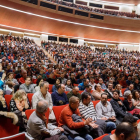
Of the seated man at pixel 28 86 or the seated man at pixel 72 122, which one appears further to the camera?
the seated man at pixel 28 86

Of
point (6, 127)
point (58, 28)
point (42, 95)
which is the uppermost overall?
point (58, 28)

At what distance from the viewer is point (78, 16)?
39.9 ft

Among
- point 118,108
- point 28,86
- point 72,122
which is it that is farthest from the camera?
point 28,86

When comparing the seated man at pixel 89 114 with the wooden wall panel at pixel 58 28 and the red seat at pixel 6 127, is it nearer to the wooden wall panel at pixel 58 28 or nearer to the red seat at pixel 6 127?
the red seat at pixel 6 127

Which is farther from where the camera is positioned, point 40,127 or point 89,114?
point 89,114

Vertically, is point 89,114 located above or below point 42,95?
below

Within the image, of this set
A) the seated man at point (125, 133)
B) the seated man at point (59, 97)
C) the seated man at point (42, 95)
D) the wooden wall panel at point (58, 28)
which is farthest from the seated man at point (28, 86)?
the wooden wall panel at point (58, 28)

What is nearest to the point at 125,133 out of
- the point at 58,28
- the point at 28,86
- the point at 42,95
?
the point at 42,95

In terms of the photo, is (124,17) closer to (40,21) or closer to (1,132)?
(40,21)

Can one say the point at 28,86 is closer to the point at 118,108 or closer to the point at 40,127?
the point at 40,127

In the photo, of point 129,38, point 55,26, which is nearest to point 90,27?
point 55,26

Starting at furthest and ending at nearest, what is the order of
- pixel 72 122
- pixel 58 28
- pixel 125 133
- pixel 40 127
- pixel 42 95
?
pixel 58 28 → pixel 42 95 → pixel 72 122 → pixel 40 127 → pixel 125 133

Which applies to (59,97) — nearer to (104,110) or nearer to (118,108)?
(104,110)

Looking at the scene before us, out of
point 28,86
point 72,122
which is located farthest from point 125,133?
point 28,86
